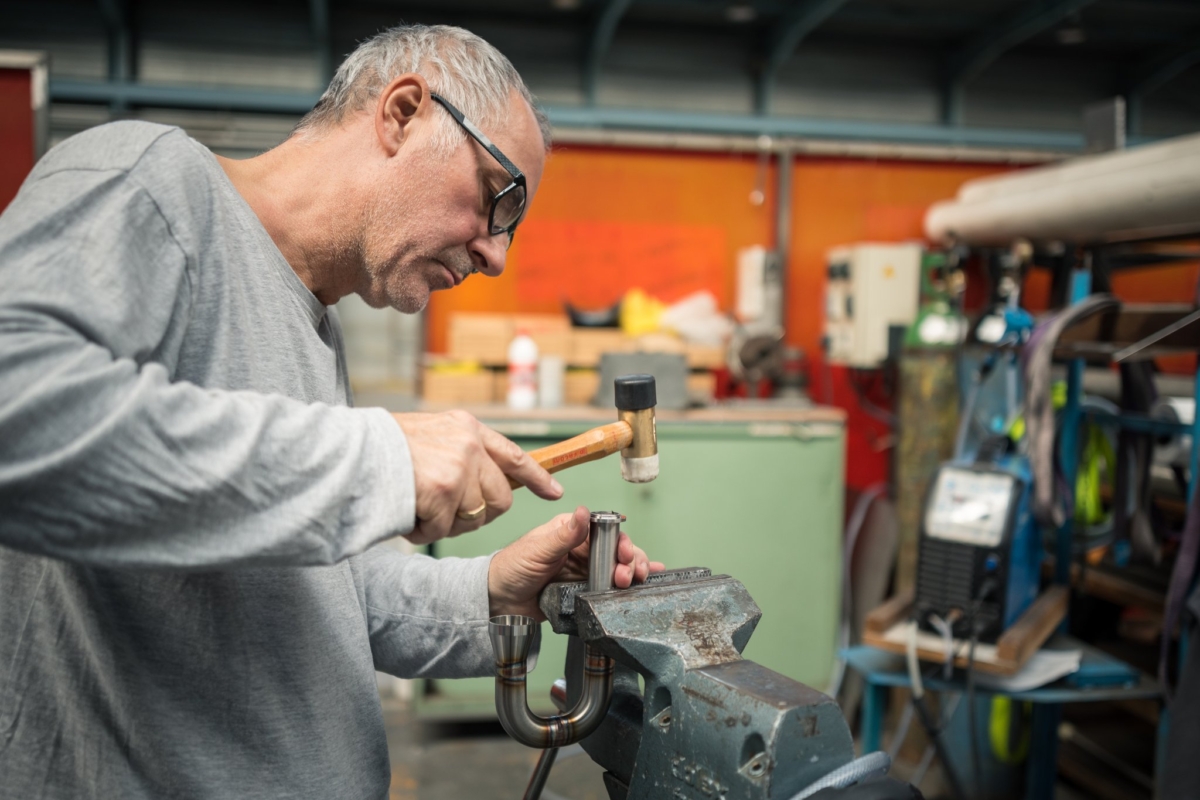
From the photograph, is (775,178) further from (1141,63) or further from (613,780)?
(613,780)

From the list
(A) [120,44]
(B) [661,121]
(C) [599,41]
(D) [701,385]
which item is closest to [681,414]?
(D) [701,385]

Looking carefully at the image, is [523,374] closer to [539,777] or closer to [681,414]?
[681,414]

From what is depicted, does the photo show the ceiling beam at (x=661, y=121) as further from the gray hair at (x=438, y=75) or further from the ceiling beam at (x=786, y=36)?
the gray hair at (x=438, y=75)

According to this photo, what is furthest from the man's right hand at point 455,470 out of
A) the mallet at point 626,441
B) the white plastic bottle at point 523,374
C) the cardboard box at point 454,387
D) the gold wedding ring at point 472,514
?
the cardboard box at point 454,387

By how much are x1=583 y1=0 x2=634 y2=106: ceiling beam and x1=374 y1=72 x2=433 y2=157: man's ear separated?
2.97 m

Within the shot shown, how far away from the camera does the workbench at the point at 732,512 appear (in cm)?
301

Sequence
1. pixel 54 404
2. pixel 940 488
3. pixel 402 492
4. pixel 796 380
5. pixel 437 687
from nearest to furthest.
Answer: pixel 54 404
pixel 402 492
pixel 940 488
pixel 437 687
pixel 796 380

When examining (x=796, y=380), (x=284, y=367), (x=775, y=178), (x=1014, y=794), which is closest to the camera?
(x=284, y=367)

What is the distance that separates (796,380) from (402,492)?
2931mm

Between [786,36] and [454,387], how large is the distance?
222 cm

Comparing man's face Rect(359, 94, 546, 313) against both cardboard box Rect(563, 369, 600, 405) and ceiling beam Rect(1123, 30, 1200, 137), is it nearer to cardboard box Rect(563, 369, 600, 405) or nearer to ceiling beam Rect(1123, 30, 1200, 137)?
cardboard box Rect(563, 369, 600, 405)

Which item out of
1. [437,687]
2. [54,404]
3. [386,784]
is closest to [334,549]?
[54,404]

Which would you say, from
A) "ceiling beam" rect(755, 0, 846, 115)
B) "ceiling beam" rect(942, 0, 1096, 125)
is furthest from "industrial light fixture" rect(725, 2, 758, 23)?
"ceiling beam" rect(942, 0, 1096, 125)

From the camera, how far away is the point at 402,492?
688 mm
